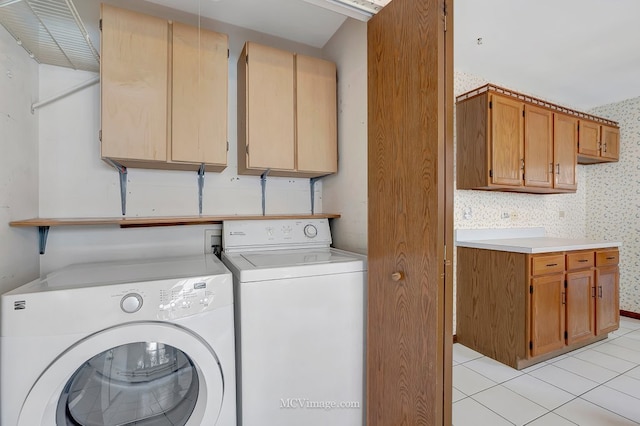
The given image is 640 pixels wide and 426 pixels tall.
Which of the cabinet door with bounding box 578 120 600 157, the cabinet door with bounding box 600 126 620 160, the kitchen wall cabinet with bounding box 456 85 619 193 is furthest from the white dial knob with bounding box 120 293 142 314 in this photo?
the cabinet door with bounding box 600 126 620 160

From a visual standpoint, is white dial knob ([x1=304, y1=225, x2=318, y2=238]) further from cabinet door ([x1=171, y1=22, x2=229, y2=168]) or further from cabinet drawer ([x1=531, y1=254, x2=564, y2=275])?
cabinet drawer ([x1=531, y1=254, x2=564, y2=275])

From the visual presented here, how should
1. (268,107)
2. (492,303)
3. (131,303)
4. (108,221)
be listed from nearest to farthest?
(131,303) < (108,221) < (268,107) < (492,303)

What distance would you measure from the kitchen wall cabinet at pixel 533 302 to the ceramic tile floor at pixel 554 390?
116 mm

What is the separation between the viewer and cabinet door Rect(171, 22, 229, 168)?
1675mm

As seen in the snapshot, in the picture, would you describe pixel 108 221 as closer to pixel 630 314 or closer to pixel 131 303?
pixel 131 303

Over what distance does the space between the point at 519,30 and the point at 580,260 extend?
1.97 m

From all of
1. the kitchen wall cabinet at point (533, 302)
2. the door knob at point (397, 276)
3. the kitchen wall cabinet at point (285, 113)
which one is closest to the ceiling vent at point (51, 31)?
the kitchen wall cabinet at point (285, 113)

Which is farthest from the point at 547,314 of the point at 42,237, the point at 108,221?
the point at 42,237

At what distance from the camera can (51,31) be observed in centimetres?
139

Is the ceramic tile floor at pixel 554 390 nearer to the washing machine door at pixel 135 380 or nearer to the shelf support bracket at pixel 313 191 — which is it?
the washing machine door at pixel 135 380

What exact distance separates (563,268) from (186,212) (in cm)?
301

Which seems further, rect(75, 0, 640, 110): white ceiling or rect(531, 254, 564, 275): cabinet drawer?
rect(531, 254, 564, 275): cabinet drawer

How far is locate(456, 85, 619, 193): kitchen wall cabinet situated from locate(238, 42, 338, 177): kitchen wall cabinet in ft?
4.63

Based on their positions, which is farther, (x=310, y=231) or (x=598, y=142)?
(x=598, y=142)
